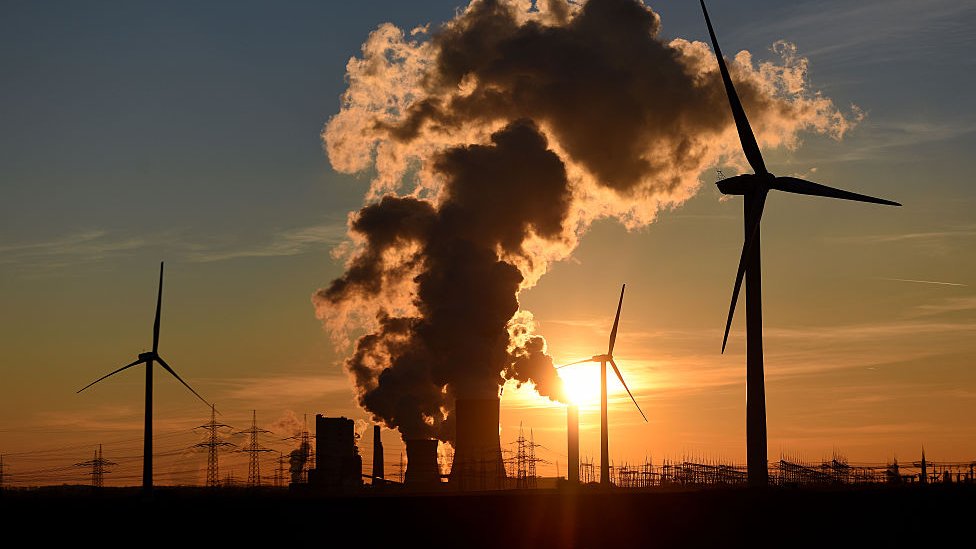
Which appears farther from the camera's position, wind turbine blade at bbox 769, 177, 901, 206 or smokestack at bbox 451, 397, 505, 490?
smokestack at bbox 451, 397, 505, 490

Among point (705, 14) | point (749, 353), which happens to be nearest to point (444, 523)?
point (749, 353)

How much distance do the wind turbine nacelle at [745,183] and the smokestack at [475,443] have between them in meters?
79.4

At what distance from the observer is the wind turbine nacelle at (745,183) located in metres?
105

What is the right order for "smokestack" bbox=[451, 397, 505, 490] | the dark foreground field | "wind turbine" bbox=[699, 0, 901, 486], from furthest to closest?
"smokestack" bbox=[451, 397, 505, 490], the dark foreground field, "wind turbine" bbox=[699, 0, 901, 486]

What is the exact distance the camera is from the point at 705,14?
9462 cm

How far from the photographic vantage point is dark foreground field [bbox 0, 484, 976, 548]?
11969 cm

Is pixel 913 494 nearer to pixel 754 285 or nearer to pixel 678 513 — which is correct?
pixel 678 513

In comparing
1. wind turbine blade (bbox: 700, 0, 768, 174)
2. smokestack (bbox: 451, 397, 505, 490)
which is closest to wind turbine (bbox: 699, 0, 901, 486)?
wind turbine blade (bbox: 700, 0, 768, 174)

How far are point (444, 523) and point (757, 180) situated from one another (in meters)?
63.4

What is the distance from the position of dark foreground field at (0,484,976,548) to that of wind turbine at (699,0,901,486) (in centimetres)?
1336

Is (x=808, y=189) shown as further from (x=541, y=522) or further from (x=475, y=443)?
(x=475, y=443)

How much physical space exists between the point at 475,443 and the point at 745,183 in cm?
9437

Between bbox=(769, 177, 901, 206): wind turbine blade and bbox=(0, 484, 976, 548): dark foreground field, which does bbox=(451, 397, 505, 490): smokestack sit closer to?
bbox=(0, 484, 976, 548): dark foreground field

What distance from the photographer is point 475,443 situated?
19138 cm
